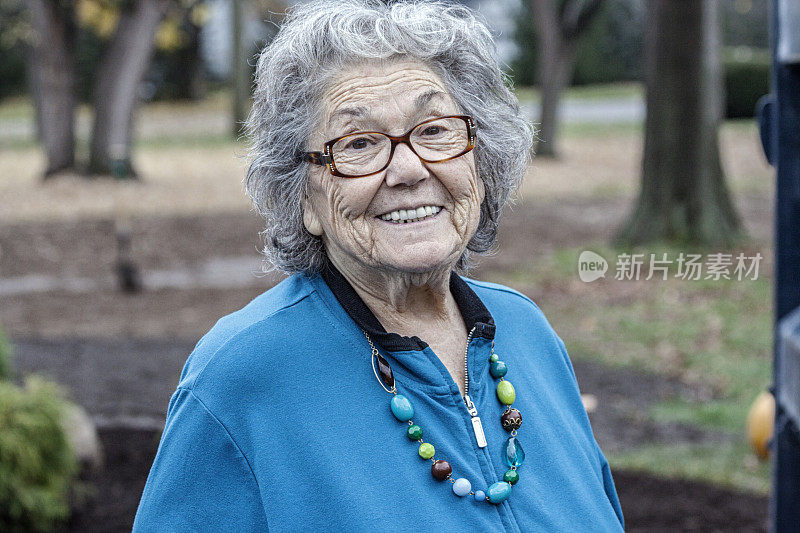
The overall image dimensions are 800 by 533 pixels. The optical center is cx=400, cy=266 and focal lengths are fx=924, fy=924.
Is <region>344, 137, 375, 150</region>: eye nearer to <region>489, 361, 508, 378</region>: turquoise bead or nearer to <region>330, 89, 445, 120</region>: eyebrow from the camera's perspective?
<region>330, 89, 445, 120</region>: eyebrow

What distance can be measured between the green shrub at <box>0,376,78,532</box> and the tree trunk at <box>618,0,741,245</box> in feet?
24.1

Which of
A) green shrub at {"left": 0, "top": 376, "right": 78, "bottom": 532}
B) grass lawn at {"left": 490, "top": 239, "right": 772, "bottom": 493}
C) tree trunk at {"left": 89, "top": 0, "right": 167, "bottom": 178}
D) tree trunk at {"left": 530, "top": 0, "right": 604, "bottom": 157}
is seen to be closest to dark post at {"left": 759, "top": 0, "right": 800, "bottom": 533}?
grass lawn at {"left": 490, "top": 239, "right": 772, "bottom": 493}

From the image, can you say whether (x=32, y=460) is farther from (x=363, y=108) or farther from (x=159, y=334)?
(x=159, y=334)

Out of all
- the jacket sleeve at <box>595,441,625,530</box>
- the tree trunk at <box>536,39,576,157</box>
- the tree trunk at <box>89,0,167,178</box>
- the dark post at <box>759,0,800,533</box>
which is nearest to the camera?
the jacket sleeve at <box>595,441,625,530</box>

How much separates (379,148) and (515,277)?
27.0 feet

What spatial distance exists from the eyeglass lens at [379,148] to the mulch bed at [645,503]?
10.8ft

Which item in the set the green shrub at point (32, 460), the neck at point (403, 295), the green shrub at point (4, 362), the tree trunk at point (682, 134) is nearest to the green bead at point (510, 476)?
the neck at point (403, 295)

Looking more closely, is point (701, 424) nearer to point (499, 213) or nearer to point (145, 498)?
point (499, 213)

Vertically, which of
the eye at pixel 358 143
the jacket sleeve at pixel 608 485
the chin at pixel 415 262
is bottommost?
the jacket sleeve at pixel 608 485

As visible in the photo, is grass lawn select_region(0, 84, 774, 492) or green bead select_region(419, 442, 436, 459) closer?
green bead select_region(419, 442, 436, 459)

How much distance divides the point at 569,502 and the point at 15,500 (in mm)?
3077

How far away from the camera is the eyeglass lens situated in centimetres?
188

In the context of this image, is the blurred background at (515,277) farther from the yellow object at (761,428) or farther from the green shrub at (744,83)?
the green shrub at (744,83)

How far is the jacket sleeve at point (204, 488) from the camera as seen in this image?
171 centimetres
